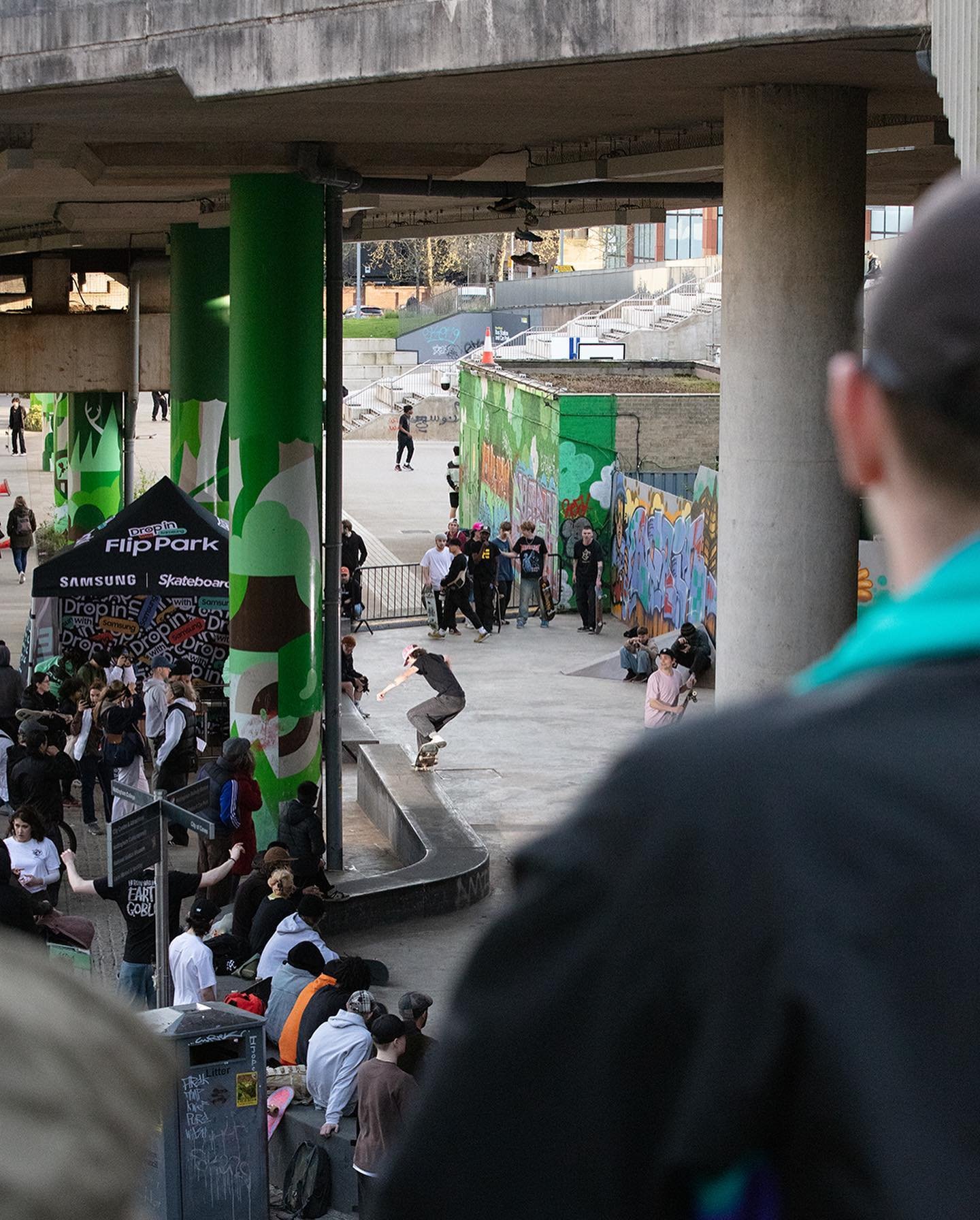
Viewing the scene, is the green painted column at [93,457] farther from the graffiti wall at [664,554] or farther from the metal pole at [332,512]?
the metal pole at [332,512]

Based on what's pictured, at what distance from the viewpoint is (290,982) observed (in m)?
10.7

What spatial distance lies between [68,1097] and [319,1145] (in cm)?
879

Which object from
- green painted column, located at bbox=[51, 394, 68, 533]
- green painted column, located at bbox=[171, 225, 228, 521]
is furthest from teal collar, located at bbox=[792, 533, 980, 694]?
green painted column, located at bbox=[51, 394, 68, 533]

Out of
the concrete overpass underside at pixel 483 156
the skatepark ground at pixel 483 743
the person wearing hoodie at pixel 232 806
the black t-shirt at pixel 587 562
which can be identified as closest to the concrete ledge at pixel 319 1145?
the skatepark ground at pixel 483 743

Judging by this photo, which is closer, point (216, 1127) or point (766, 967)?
point (766, 967)

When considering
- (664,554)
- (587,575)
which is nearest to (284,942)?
(664,554)

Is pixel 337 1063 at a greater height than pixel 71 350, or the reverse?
pixel 71 350

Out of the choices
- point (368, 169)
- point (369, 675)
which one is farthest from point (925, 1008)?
point (369, 675)

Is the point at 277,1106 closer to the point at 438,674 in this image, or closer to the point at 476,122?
the point at 476,122

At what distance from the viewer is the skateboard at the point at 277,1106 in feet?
32.2

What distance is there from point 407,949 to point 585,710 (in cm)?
988

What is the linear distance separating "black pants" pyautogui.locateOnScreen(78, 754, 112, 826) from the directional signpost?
20.9ft

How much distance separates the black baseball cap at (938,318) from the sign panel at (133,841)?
28.8 ft

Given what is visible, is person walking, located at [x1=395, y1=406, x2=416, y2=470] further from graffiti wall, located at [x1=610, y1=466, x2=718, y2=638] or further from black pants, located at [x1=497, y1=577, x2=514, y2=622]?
black pants, located at [x1=497, y1=577, x2=514, y2=622]
